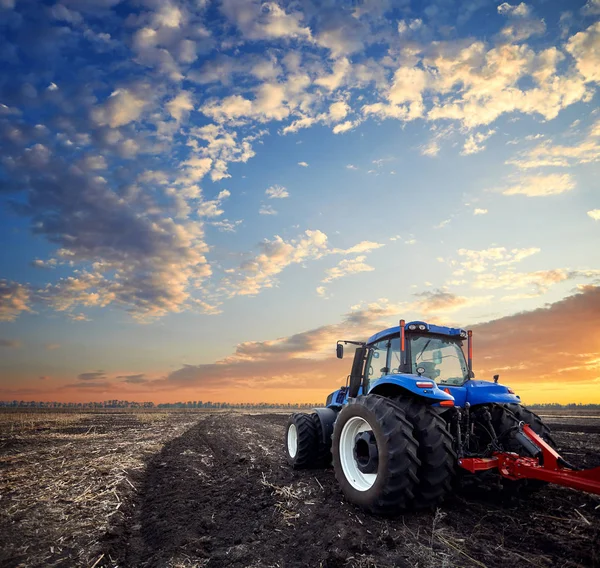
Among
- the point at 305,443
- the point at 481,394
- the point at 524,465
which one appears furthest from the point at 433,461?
the point at 305,443

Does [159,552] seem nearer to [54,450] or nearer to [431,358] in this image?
[431,358]

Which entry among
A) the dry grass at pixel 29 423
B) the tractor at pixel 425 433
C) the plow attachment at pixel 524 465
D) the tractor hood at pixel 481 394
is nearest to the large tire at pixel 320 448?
the tractor at pixel 425 433

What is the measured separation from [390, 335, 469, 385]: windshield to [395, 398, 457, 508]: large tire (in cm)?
142

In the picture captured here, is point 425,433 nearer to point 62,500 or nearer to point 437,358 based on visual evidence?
point 437,358

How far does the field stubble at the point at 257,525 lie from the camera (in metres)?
3.95

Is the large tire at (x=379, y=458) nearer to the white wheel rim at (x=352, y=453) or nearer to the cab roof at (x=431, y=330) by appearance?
the white wheel rim at (x=352, y=453)

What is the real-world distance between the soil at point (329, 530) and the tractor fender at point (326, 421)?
A: 0.70 meters

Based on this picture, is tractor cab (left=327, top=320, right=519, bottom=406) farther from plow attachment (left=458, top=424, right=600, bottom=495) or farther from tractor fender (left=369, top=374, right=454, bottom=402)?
plow attachment (left=458, top=424, right=600, bottom=495)

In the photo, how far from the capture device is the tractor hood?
573 cm

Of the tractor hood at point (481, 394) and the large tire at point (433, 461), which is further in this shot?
the tractor hood at point (481, 394)

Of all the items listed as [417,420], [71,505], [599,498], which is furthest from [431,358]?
[71,505]

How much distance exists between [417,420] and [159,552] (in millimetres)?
3300

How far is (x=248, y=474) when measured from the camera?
7727 mm

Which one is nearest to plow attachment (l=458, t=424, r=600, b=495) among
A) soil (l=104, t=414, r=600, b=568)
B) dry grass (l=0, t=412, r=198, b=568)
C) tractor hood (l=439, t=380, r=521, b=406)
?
soil (l=104, t=414, r=600, b=568)
